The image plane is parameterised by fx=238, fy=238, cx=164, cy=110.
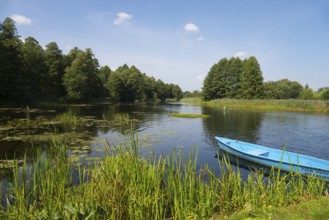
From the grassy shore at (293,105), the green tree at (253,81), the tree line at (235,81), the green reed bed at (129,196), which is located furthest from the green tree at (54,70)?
the green reed bed at (129,196)

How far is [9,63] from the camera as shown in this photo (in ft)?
132

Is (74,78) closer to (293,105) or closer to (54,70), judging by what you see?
(54,70)

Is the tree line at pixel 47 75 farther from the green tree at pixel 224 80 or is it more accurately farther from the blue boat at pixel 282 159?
the blue boat at pixel 282 159

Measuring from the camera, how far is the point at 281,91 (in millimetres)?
105938

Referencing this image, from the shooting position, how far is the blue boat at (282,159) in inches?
384

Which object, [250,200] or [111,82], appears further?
[111,82]

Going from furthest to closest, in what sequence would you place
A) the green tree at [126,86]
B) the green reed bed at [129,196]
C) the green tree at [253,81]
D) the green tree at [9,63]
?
1. the green tree at [126,86]
2. the green tree at [253,81]
3. the green tree at [9,63]
4. the green reed bed at [129,196]

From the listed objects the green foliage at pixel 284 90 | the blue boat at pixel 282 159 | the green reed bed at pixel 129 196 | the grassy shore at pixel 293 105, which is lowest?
the blue boat at pixel 282 159

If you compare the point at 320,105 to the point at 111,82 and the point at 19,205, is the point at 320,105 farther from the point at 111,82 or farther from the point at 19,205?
the point at 111,82

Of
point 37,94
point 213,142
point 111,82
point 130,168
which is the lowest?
point 213,142

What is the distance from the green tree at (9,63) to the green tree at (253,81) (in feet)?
191

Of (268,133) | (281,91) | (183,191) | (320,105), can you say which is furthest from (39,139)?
(281,91)

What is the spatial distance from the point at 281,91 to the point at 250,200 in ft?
370

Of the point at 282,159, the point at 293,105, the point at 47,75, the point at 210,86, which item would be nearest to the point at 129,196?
the point at 282,159
